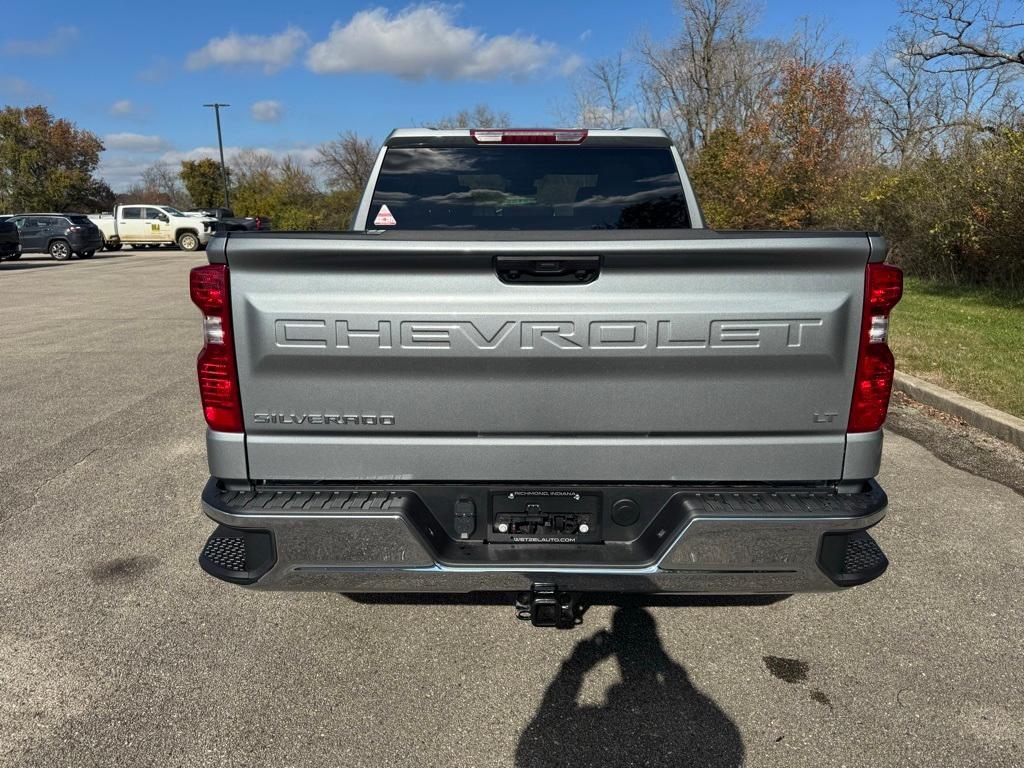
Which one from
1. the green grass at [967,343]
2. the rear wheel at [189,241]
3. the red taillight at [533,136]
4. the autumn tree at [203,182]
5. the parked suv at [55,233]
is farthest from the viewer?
the autumn tree at [203,182]

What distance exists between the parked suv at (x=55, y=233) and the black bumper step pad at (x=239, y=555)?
100.0ft

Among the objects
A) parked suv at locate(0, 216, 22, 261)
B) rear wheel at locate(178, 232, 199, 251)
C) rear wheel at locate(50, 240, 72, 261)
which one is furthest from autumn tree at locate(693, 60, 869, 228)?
rear wheel at locate(178, 232, 199, 251)

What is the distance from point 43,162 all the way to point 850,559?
63.8 m

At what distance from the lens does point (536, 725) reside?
2.45 meters

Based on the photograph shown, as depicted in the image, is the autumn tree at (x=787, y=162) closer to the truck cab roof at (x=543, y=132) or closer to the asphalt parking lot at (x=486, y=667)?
the truck cab roof at (x=543, y=132)

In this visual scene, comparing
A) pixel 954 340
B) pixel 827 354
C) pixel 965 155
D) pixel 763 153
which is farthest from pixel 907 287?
pixel 827 354

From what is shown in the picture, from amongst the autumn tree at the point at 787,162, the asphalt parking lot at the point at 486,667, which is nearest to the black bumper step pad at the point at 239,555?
the asphalt parking lot at the point at 486,667

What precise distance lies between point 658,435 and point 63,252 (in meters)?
32.2

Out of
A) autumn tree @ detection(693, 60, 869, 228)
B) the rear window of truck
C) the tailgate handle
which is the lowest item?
the tailgate handle

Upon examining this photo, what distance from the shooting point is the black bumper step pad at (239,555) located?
229 centimetres

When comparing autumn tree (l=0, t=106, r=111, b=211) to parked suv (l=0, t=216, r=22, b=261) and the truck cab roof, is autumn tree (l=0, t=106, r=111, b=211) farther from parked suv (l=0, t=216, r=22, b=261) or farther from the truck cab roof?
the truck cab roof

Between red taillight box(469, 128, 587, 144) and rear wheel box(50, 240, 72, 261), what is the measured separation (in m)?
30.1

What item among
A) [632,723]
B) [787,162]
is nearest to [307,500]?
[632,723]

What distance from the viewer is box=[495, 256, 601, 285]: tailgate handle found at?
7.25 ft
